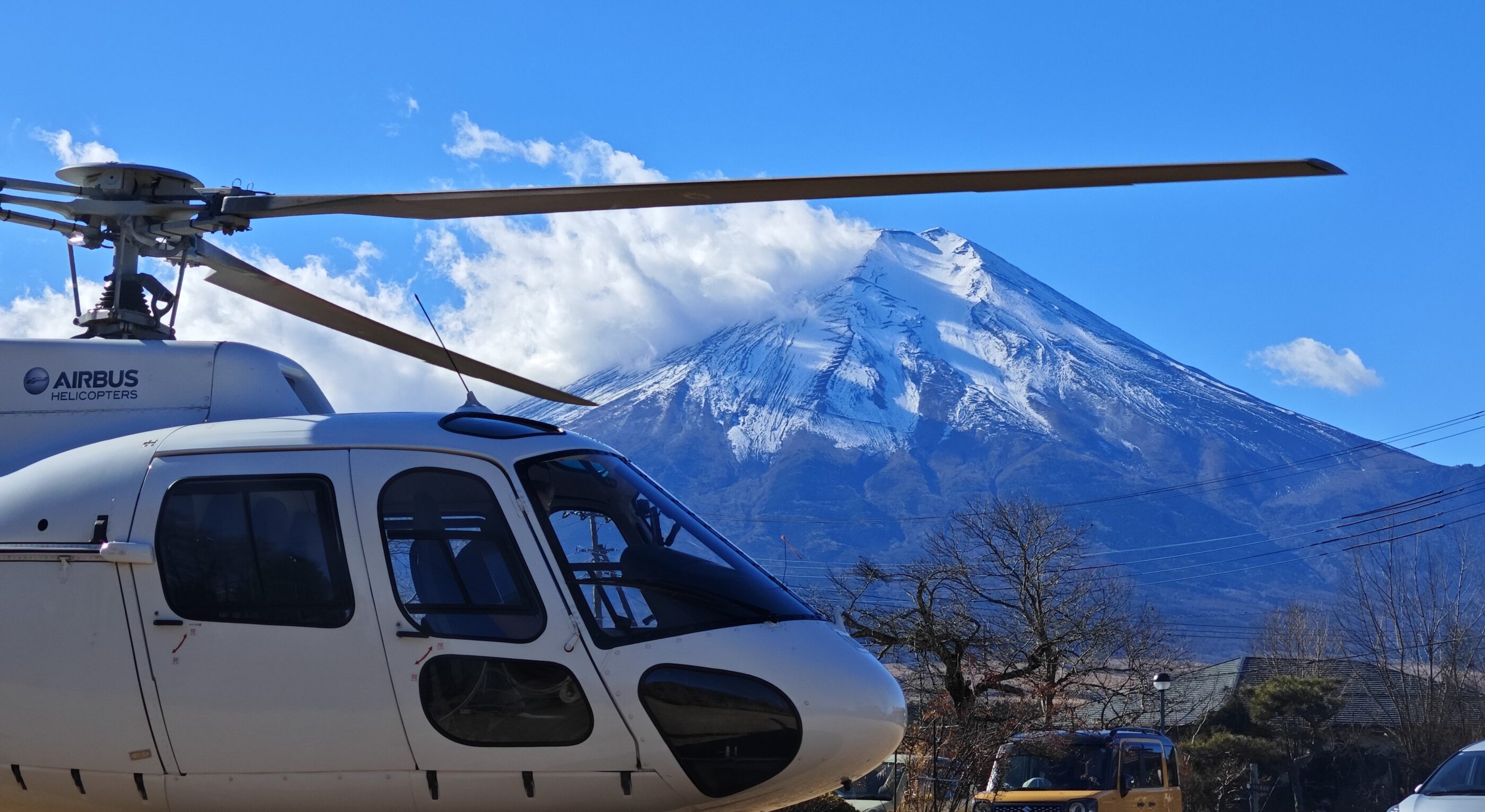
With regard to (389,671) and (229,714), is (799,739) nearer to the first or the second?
(389,671)

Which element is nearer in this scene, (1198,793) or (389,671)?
(389,671)

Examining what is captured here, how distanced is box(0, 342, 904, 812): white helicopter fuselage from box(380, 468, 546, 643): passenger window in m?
0.01

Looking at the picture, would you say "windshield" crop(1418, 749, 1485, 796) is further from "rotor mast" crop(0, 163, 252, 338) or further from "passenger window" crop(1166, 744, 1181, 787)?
"rotor mast" crop(0, 163, 252, 338)

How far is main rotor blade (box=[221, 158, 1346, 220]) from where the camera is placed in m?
5.73

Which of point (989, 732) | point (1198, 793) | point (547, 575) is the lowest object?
point (1198, 793)

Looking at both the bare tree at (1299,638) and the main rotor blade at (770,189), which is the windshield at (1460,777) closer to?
the main rotor blade at (770,189)

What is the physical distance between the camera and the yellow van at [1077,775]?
52.1ft

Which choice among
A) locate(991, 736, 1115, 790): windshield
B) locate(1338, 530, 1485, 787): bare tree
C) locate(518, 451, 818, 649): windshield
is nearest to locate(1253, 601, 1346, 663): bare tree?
locate(1338, 530, 1485, 787): bare tree

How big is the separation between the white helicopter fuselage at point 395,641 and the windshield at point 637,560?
0.05ft

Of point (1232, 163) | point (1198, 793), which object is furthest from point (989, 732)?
point (1198, 793)

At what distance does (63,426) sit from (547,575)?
122 inches

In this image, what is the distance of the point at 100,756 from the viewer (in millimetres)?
6711

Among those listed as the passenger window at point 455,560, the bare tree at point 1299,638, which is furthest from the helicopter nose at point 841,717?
the bare tree at point 1299,638

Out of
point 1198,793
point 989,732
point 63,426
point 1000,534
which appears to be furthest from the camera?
point 1198,793
